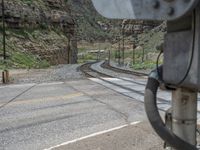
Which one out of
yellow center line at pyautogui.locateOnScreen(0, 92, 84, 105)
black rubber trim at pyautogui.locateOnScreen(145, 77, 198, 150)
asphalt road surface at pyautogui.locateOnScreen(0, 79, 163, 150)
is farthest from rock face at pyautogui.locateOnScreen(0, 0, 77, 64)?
black rubber trim at pyautogui.locateOnScreen(145, 77, 198, 150)

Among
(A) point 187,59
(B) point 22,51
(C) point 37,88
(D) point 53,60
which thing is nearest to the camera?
(A) point 187,59

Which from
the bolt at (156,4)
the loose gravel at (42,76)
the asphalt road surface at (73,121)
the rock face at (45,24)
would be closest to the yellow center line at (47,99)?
the asphalt road surface at (73,121)

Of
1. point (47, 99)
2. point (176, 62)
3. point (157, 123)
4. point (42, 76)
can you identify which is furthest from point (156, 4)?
point (42, 76)

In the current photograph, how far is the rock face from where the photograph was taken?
52.2 m

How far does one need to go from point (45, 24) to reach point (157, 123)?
59693 millimetres

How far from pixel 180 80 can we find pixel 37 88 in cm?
1789

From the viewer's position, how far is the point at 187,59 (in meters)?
2.05

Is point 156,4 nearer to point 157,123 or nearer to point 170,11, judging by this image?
point 170,11

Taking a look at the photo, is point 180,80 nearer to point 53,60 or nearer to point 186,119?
point 186,119

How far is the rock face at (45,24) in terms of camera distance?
171ft

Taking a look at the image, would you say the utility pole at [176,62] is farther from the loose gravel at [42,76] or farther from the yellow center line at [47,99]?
the loose gravel at [42,76]

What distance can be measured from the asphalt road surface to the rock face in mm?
34980

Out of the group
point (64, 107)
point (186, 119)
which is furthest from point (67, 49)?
point (186, 119)

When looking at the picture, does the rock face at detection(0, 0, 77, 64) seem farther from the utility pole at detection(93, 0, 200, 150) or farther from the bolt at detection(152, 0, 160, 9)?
the bolt at detection(152, 0, 160, 9)
